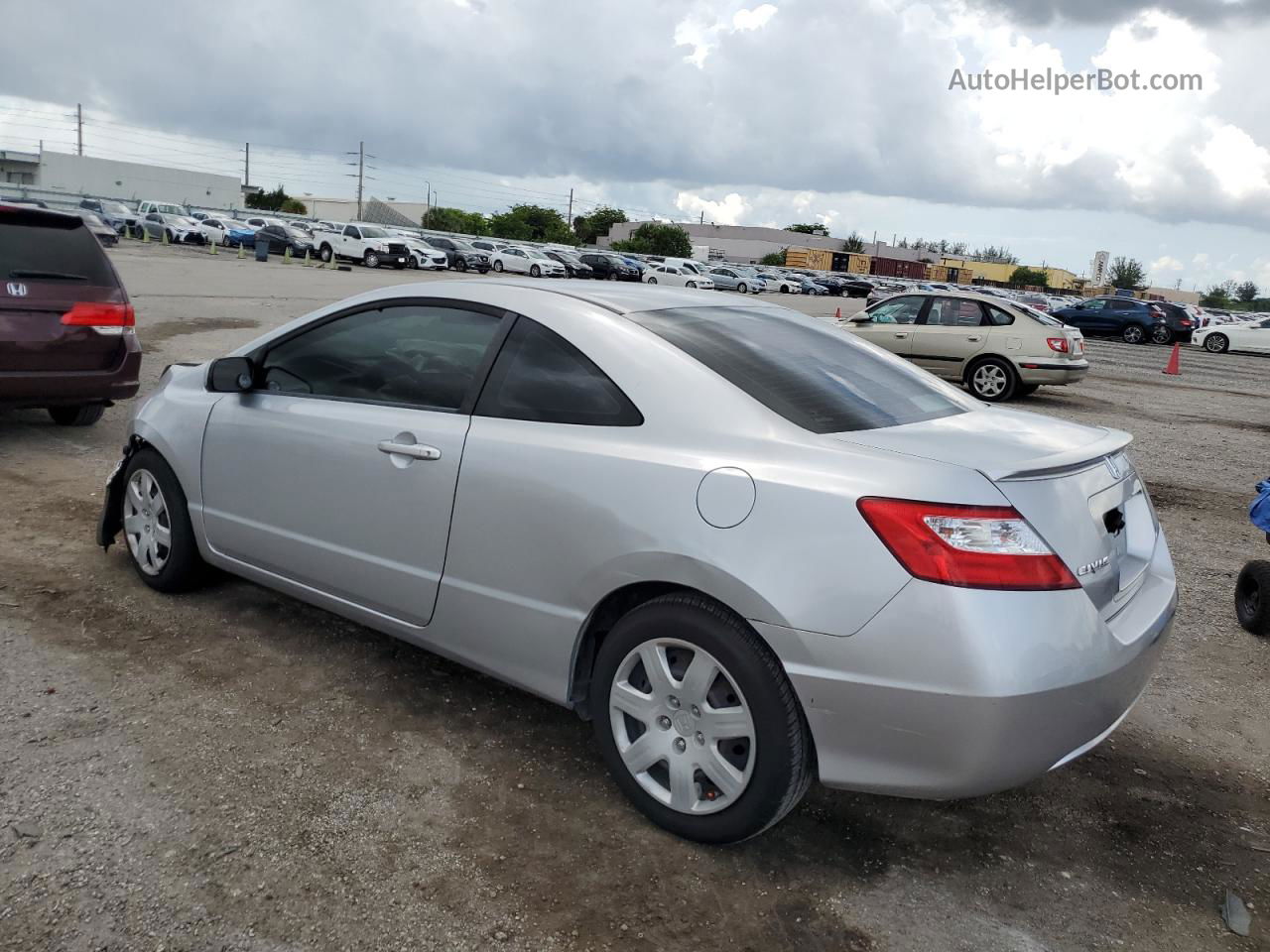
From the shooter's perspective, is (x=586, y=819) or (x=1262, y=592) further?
(x=1262, y=592)

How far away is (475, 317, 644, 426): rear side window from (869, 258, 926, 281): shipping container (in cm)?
12051

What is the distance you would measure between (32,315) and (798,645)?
613 cm

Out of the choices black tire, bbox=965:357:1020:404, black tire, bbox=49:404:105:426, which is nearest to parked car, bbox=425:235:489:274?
black tire, bbox=965:357:1020:404

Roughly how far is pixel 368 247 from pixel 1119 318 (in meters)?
26.9

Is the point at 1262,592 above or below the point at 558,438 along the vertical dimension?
below

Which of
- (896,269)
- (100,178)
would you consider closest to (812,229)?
(896,269)

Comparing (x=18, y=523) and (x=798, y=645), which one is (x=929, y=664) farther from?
(x=18, y=523)

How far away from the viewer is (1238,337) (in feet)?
106

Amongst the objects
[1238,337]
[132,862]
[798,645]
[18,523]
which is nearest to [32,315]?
[18,523]

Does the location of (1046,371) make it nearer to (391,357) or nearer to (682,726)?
(391,357)

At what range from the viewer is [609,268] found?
173ft

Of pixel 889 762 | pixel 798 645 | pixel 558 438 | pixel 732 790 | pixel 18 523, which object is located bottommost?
pixel 18 523

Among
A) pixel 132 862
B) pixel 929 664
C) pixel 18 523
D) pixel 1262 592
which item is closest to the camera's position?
pixel 929 664

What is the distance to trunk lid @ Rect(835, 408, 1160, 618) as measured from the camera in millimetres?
2711
